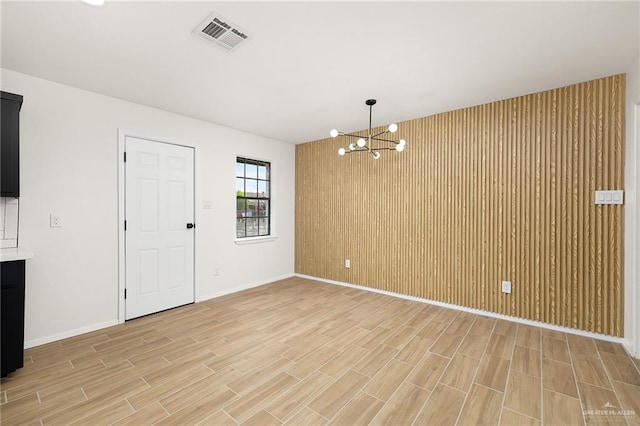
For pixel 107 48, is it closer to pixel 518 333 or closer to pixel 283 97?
pixel 283 97

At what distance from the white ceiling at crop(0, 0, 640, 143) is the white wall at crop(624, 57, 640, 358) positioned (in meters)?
0.30

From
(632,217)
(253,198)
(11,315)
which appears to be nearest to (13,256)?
(11,315)

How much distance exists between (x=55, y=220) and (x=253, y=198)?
2669mm

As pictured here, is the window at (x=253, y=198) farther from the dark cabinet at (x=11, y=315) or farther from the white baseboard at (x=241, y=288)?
the dark cabinet at (x=11, y=315)

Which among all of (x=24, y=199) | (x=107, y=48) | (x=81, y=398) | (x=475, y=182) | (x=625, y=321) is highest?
(x=107, y=48)

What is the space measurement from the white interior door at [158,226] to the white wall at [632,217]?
4.86 meters

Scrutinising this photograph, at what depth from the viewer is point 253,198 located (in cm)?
502

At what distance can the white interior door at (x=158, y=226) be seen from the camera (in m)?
3.40

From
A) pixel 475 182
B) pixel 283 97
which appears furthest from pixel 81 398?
pixel 475 182

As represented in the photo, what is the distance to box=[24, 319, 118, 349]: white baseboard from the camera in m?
2.68

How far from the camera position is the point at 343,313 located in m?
3.58

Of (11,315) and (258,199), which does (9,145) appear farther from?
(258,199)

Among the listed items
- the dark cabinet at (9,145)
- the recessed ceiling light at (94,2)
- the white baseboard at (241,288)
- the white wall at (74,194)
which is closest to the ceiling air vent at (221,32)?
the recessed ceiling light at (94,2)

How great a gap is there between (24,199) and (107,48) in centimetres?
170
